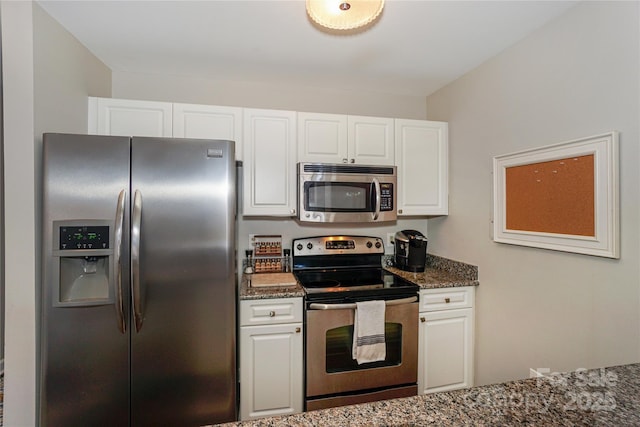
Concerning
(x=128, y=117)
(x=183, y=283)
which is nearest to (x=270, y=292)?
(x=183, y=283)

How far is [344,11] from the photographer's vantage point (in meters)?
1.15

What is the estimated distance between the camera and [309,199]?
2105mm

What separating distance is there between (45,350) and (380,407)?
1650mm

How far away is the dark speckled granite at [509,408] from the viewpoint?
67cm

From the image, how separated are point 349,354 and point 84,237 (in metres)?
1.63

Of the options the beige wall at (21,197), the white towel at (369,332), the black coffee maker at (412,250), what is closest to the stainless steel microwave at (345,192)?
the black coffee maker at (412,250)

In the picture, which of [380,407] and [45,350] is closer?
[380,407]

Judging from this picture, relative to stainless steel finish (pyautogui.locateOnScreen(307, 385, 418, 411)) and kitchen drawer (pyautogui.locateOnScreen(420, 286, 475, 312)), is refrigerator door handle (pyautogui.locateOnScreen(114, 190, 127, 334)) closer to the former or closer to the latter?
stainless steel finish (pyautogui.locateOnScreen(307, 385, 418, 411))

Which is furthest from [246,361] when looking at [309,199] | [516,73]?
[516,73]

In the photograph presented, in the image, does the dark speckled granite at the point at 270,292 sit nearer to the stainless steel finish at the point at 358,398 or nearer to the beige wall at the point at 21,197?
the stainless steel finish at the point at 358,398

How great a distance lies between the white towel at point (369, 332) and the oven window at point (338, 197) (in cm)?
69

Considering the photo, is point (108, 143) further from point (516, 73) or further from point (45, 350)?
point (516, 73)

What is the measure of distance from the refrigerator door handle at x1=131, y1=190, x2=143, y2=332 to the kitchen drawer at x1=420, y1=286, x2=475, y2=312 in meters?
1.70

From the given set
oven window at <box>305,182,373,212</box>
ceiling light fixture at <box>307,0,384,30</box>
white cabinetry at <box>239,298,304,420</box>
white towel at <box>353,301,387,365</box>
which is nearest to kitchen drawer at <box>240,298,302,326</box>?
white cabinetry at <box>239,298,304,420</box>
